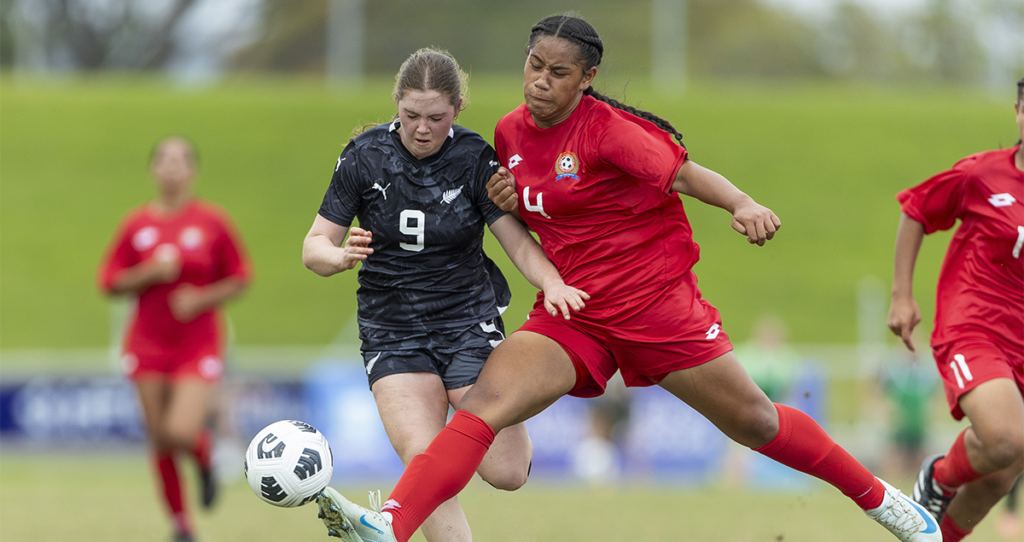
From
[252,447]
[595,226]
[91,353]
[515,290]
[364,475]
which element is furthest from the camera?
[515,290]

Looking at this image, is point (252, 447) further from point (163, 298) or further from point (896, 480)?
point (896, 480)

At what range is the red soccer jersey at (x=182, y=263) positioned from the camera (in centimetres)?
782

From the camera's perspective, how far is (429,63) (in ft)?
14.4

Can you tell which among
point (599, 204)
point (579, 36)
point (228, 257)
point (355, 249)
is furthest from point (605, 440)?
point (355, 249)

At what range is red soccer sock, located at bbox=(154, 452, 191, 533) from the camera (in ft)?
23.2

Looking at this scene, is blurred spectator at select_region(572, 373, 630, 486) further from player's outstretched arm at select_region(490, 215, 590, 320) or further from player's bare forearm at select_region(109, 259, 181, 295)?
player's outstretched arm at select_region(490, 215, 590, 320)

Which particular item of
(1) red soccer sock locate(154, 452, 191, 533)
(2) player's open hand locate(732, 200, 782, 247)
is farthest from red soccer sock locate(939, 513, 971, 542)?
(1) red soccer sock locate(154, 452, 191, 533)

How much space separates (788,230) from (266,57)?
42.4 feet

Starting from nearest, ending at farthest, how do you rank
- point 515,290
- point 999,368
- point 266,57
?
point 999,368 → point 515,290 → point 266,57

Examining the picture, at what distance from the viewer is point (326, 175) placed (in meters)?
24.5

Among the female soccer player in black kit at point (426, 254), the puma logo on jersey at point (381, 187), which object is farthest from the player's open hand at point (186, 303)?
the puma logo on jersey at point (381, 187)

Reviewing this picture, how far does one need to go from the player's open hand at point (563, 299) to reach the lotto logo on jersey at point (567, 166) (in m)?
0.45

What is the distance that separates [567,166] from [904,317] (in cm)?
188

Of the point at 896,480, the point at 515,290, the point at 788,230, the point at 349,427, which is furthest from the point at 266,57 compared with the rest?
the point at 896,480
